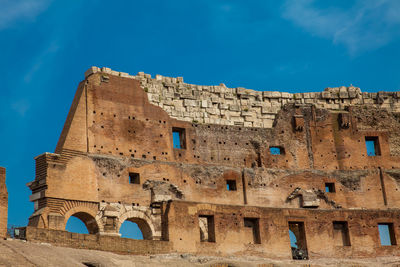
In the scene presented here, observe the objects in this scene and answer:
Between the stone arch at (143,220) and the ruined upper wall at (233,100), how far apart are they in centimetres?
568

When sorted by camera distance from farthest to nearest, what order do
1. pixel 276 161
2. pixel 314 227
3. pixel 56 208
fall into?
1. pixel 276 161
2. pixel 314 227
3. pixel 56 208

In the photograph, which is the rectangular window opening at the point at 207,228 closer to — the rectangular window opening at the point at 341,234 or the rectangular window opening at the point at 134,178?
the rectangular window opening at the point at 134,178

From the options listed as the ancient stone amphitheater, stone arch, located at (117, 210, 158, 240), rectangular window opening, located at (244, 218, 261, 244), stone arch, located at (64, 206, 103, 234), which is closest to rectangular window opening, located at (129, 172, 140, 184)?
the ancient stone amphitheater

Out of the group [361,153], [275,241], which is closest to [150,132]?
[275,241]

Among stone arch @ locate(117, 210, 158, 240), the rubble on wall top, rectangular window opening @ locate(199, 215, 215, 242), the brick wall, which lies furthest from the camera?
the rubble on wall top

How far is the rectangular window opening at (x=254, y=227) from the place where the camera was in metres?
30.9

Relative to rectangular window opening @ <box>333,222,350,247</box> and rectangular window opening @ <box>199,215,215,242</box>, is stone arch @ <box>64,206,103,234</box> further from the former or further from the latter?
rectangular window opening @ <box>333,222,350,247</box>

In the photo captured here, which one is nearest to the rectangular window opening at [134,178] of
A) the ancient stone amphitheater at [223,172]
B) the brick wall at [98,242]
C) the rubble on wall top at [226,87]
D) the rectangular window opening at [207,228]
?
the ancient stone amphitheater at [223,172]

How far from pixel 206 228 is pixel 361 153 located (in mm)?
9363

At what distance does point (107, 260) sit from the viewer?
2488 centimetres

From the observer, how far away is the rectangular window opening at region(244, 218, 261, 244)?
3089cm

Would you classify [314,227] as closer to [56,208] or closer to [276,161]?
[276,161]

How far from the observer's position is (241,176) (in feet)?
116

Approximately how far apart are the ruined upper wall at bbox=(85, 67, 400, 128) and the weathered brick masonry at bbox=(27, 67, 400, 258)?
0.19 feet
